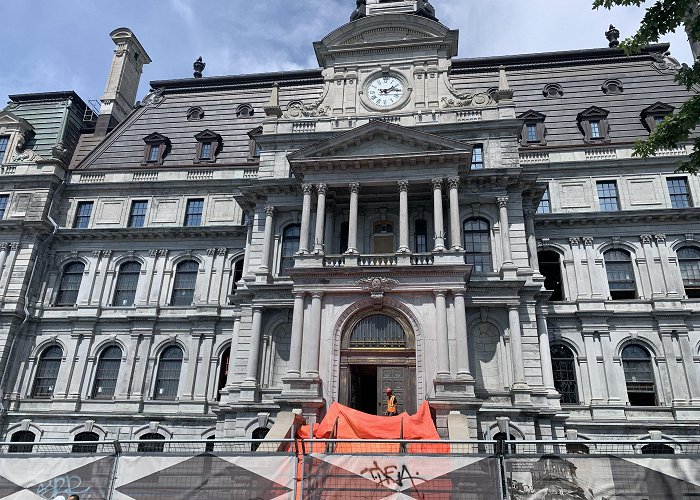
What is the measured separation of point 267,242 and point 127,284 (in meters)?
10.8

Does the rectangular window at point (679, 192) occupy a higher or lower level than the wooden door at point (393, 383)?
higher

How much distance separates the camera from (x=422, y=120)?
29.3m

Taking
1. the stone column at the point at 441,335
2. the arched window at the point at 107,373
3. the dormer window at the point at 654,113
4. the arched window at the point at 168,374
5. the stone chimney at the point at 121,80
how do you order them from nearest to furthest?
1. the stone column at the point at 441,335
2. the arched window at the point at 168,374
3. the arched window at the point at 107,373
4. the dormer window at the point at 654,113
5. the stone chimney at the point at 121,80

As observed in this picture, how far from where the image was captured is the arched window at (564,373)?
2739 cm

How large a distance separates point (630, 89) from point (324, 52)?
801 inches

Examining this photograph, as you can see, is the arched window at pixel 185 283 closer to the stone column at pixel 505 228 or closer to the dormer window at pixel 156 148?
the dormer window at pixel 156 148

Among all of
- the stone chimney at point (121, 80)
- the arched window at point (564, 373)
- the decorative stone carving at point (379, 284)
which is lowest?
the arched window at point (564, 373)

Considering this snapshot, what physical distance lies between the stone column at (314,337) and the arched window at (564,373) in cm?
1262

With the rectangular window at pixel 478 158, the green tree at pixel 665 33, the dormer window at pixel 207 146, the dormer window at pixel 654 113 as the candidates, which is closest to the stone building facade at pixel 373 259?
the rectangular window at pixel 478 158

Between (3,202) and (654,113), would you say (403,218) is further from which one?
(3,202)

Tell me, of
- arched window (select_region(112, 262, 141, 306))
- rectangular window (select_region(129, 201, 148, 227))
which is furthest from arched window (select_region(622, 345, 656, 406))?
rectangular window (select_region(129, 201, 148, 227))

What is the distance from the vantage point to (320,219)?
26234 mm

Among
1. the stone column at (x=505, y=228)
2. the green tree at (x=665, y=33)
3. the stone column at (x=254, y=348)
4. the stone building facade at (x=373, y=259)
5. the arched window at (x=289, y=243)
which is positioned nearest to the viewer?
the green tree at (x=665, y=33)

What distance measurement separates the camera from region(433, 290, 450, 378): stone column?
22.1 m
